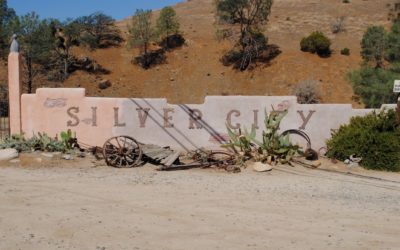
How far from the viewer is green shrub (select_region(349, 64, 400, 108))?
2414 centimetres

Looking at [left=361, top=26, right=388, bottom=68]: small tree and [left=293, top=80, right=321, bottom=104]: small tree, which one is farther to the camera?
[left=293, top=80, right=321, bottom=104]: small tree

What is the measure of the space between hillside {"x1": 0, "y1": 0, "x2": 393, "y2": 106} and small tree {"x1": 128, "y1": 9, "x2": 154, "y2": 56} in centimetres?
144

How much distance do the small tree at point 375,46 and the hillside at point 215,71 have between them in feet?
17.3

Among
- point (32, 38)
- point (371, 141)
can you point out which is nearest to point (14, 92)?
point (371, 141)

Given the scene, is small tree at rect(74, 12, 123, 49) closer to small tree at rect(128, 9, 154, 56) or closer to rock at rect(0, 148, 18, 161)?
small tree at rect(128, 9, 154, 56)

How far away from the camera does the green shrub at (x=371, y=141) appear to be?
1333 centimetres

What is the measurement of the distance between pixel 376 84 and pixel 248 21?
23.5 m

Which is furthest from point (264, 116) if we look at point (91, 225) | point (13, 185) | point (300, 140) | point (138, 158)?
point (91, 225)

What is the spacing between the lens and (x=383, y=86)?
24234 millimetres

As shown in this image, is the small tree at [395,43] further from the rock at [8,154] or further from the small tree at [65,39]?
the small tree at [65,39]

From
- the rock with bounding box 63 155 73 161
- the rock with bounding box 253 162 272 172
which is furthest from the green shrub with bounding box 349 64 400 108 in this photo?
the rock with bounding box 63 155 73 161

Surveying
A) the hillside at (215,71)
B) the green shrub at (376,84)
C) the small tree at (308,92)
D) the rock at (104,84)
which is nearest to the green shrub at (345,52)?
the hillside at (215,71)

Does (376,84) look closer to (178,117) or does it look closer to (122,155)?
(178,117)

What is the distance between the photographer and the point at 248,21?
4688 centimetres
